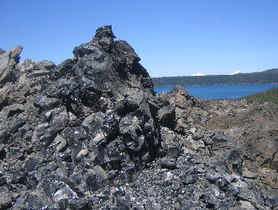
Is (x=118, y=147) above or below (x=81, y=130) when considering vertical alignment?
below

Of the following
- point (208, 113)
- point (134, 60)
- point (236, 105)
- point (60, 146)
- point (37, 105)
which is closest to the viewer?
point (60, 146)

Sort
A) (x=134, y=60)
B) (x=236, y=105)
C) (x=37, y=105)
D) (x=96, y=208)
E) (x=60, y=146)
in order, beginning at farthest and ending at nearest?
(x=236, y=105) < (x=134, y=60) < (x=37, y=105) < (x=60, y=146) < (x=96, y=208)

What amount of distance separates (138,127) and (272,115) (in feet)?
34.5

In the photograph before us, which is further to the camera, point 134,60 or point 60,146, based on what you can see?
point 134,60

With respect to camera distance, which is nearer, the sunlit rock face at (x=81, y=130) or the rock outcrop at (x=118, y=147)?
the rock outcrop at (x=118, y=147)

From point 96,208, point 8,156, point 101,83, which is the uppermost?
Result: point 101,83

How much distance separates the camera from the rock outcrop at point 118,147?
53.3 ft

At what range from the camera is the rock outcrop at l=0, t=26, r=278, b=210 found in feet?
53.3

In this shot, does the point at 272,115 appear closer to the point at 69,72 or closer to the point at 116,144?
the point at 116,144

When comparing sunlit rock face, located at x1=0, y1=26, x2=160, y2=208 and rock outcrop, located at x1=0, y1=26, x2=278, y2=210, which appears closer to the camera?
rock outcrop, located at x1=0, y1=26, x2=278, y2=210

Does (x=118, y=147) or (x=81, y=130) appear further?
(x=81, y=130)

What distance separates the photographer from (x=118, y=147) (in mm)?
18219

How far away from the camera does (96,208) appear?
602 inches

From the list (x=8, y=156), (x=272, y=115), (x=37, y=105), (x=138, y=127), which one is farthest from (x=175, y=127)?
(x=8, y=156)
